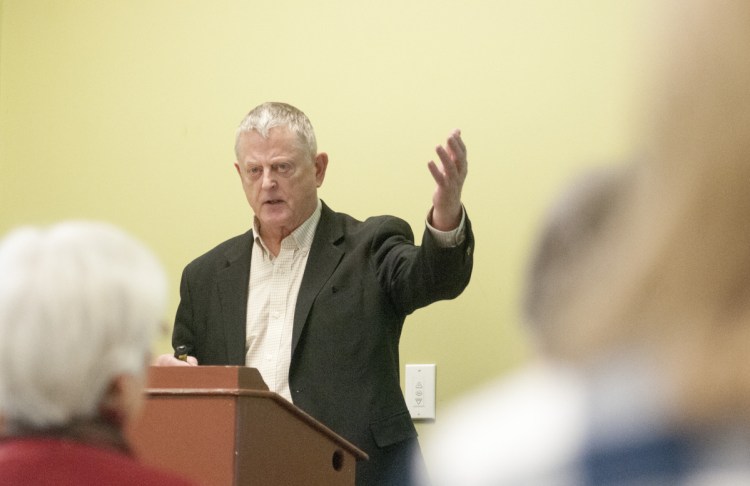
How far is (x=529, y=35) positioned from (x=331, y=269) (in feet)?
3.17

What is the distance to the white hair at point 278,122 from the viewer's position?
3.35 metres

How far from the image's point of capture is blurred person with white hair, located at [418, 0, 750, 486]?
1.85 feet

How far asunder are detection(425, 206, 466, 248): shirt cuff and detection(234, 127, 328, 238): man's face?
1.79 ft

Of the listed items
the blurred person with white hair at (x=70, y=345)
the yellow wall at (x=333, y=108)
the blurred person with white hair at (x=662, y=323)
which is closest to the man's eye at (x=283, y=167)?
the yellow wall at (x=333, y=108)

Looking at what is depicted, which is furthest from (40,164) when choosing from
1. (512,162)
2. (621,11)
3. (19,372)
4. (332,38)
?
(19,372)

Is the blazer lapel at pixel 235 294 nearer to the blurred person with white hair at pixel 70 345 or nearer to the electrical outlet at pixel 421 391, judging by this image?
the electrical outlet at pixel 421 391

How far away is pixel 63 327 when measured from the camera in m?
1.35

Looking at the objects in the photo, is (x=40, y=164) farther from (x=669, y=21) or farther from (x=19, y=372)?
(x=669, y=21)

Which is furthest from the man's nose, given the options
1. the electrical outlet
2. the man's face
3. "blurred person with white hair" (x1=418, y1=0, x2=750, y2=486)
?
"blurred person with white hair" (x1=418, y1=0, x2=750, y2=486)

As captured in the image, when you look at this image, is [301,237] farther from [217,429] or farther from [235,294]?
[217,429]

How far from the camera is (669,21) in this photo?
0.61m

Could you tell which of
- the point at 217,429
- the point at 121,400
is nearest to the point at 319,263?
the point at 217,429

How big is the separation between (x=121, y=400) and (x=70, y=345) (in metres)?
0.10

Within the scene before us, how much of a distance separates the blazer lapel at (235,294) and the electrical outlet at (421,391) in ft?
1.97
